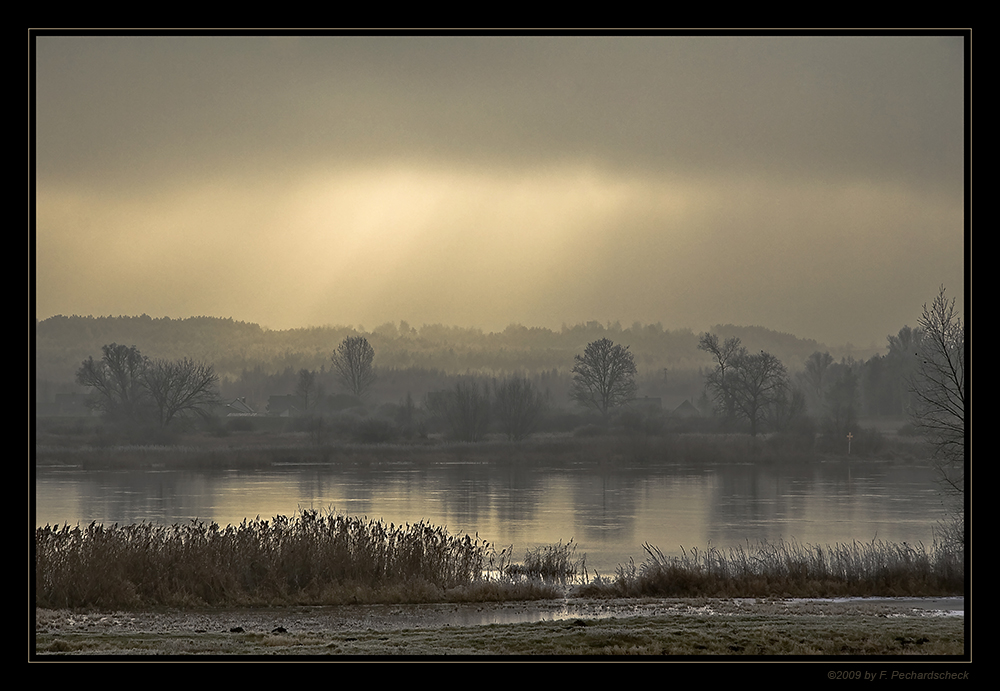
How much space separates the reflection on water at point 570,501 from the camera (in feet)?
125

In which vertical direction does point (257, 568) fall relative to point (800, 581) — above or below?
above

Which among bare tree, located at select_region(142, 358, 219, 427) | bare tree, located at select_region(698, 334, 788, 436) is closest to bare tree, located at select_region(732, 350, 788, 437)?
bare tree, located at select_region(698, 334, 788, 436)

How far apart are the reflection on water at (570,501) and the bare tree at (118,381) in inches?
1168

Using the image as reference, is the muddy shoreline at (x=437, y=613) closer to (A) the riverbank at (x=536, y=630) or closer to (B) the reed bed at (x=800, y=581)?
(A) the riverbank at (x=536, y=630)

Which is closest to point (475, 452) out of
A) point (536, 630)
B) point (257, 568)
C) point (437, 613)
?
point (257, 568)

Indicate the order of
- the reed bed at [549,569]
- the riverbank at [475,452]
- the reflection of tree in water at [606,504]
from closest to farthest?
the reed bed at [549,569] → the reflection of tree in water at [606,504] → the riverbank at [475,452]

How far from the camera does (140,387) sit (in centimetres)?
10956

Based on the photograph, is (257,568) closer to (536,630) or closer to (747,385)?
(536,630)

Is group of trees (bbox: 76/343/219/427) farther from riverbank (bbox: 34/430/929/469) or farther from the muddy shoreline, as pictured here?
the muddy shoreline

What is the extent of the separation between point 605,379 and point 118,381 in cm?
5759

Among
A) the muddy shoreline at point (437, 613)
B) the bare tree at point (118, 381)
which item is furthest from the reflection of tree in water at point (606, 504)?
the bare tree at point (118, 381)
